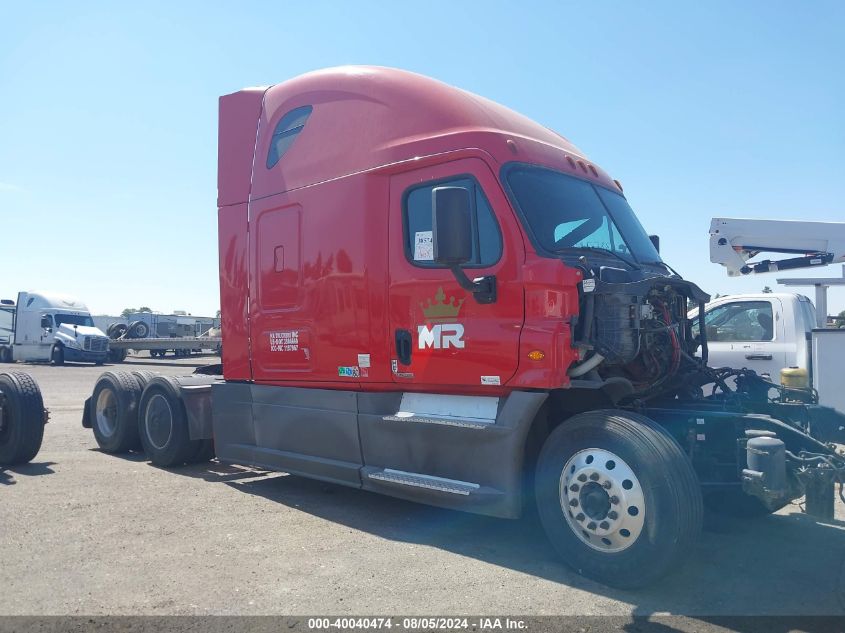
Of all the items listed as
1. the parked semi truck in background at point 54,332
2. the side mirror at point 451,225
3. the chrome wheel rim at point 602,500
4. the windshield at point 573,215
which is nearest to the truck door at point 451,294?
the windshield at point 573,215

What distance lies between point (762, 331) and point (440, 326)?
5405 mm

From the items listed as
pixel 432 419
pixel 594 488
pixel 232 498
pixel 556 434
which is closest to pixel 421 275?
pixel 432 419

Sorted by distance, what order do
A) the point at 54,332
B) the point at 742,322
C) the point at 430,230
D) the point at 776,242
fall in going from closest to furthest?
the point at 430,230, the point at 742,322, the point at 776,242, the point at 54,332

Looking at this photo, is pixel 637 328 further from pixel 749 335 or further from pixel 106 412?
pixel 106 412

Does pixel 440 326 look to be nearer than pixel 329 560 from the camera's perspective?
No

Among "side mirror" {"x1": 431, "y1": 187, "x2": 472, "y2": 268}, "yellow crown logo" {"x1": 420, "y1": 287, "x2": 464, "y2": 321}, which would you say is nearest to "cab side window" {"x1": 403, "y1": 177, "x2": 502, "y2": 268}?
"yellow crown logo" {"x1": 420, "y1": 287, "x2": 464, "y2": 321}

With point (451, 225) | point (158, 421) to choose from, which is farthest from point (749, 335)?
point (158, 421)

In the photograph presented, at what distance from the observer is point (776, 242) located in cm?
996

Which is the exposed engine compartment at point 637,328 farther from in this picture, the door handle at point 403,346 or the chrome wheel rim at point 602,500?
the door handle at point 403,346

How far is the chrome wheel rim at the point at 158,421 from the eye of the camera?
8141 millimetres

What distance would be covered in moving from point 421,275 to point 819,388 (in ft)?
14.1

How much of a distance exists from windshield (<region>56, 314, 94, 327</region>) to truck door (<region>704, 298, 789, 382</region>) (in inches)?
1180

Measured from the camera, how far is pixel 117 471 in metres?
7.89

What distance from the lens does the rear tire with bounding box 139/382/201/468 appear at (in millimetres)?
7957
